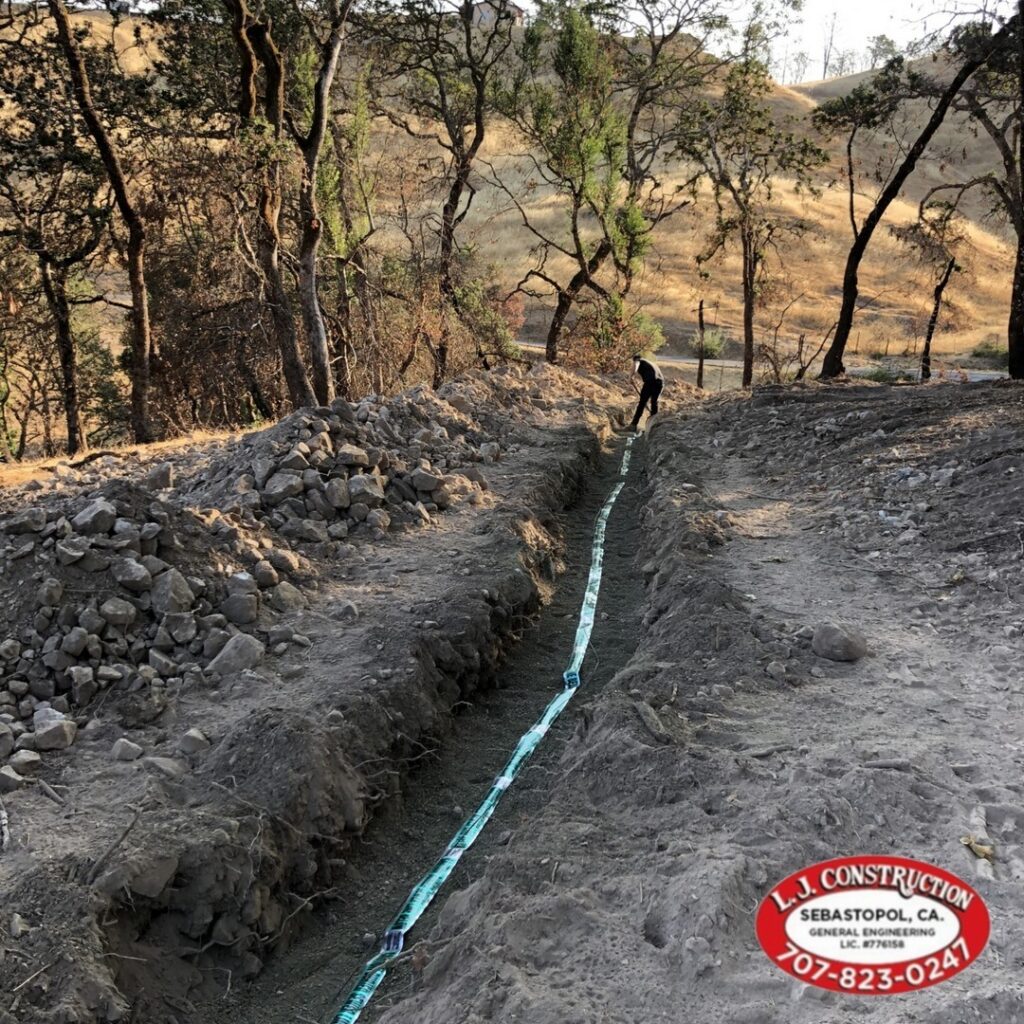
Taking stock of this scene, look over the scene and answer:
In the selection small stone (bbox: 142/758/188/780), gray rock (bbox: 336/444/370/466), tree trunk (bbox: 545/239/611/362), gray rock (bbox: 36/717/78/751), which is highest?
tree trunk (bbox: 545/239/611/362)

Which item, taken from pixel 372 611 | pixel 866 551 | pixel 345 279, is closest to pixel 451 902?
pixel 372 611

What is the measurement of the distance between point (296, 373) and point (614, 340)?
1003cm

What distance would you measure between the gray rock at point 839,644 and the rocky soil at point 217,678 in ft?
7.55

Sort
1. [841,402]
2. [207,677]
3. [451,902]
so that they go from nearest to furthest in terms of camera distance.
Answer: [451,902] → [207,677] → [841,402]

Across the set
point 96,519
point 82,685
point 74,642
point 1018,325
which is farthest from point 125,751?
point 1018,325

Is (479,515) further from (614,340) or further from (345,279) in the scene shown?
(614,340)

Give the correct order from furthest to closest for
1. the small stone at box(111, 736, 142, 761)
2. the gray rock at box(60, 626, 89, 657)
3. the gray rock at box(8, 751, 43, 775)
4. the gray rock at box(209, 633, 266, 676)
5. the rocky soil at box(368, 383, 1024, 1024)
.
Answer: the gray rock at box(209, 633, 266, 676) < the gray rock at box(60, 626, 89, 657) < the small stone at box(111, 736, 142, 761) < the gray rock at box(8, 751, 43, 775) < the rocky soil at box(368, 383, 1024, 1024)

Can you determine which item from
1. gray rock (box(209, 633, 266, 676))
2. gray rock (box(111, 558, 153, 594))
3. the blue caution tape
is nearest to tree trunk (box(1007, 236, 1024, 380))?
the blue caution tape

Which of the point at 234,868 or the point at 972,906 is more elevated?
the point at 972,906

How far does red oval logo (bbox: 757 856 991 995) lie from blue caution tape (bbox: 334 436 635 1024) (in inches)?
68.0

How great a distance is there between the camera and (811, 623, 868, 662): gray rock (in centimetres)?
477

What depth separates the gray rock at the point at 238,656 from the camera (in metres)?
5.19

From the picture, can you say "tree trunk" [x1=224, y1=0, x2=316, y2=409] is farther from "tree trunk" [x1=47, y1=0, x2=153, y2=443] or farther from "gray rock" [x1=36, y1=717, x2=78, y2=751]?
"gray rock" [x1=36, y1=717, x2=78, y2=751]

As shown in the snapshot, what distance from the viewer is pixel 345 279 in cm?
1506
